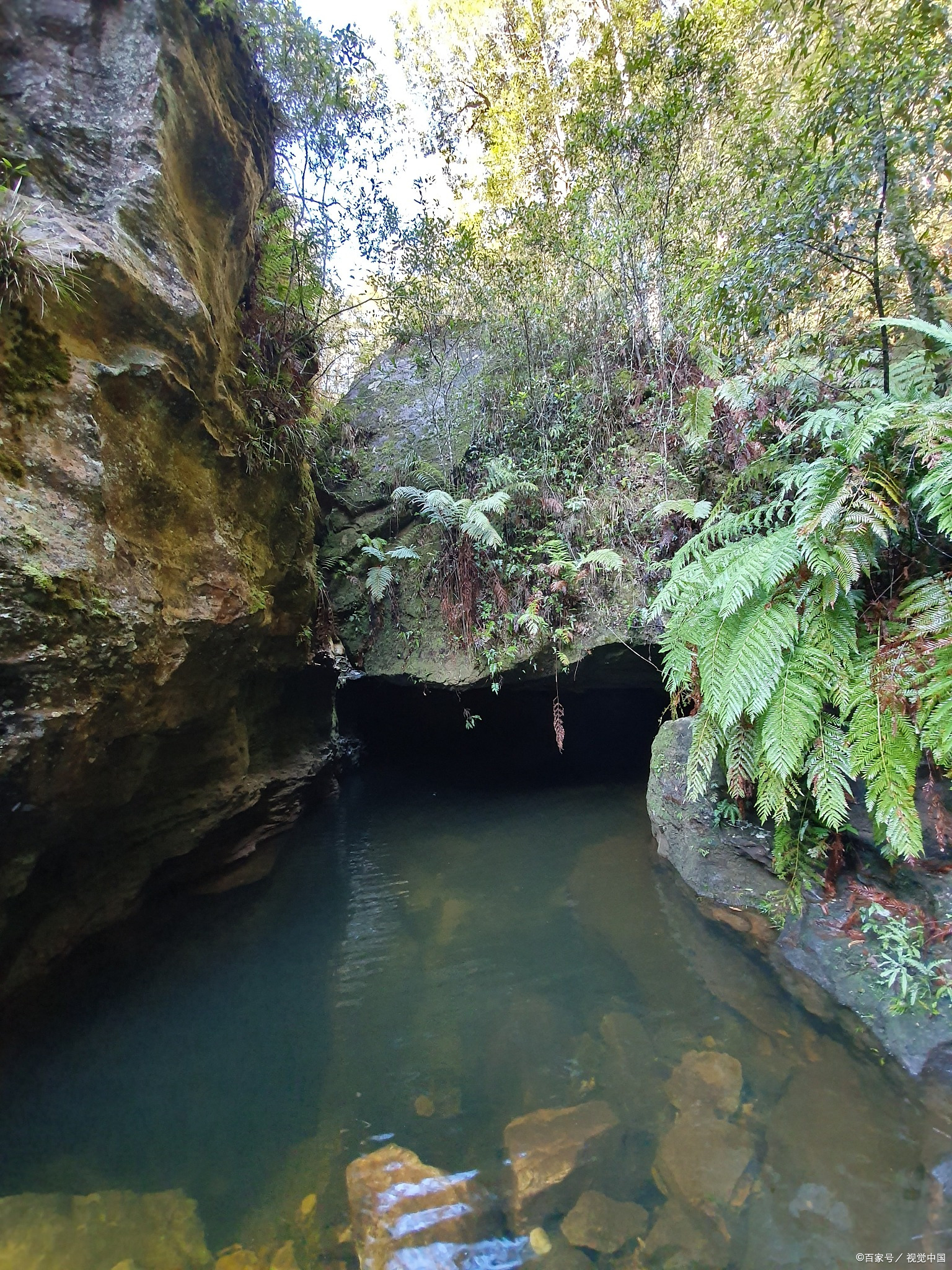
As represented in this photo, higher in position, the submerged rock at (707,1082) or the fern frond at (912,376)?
the fern frond at (912,376)

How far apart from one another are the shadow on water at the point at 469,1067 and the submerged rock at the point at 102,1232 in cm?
6

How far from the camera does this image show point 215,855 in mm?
4508

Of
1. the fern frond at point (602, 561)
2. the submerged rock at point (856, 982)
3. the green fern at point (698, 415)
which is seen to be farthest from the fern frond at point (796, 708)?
the green fern at point (698, 415)

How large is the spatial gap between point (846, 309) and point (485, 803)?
16.9 feet

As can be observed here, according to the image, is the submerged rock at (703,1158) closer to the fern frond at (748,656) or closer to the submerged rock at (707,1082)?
the submerged rock at (707,1082)

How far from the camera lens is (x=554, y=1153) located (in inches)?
88.0

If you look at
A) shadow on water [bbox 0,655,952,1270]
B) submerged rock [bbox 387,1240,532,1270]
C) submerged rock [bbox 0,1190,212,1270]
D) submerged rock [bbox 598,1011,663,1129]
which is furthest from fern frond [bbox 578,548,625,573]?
submerged rock [bbox 0,1190,212,1270]

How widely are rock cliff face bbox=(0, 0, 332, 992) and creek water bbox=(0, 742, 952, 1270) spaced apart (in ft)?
2.47

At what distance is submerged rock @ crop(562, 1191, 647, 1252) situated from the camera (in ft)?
6.41

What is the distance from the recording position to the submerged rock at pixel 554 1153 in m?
2.07

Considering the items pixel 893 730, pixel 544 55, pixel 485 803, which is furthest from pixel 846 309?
pixel 544 55

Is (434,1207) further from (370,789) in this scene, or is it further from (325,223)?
(325,223)

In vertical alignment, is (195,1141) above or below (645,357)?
below

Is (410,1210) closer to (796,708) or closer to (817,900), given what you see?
(817,900)
